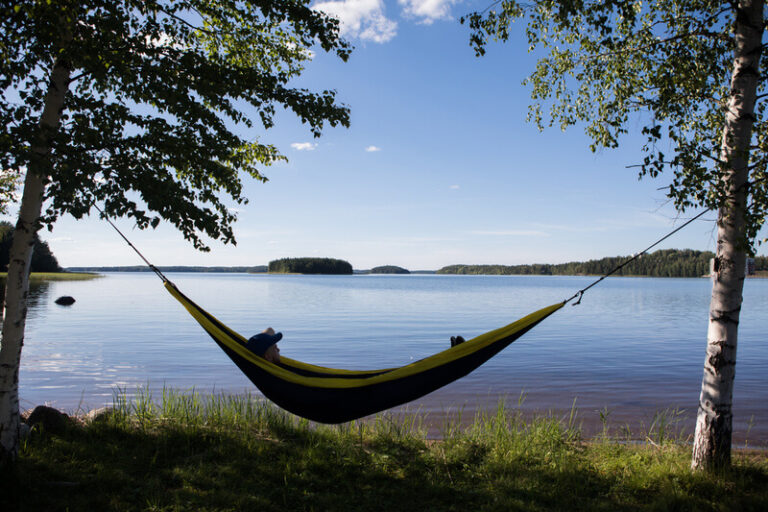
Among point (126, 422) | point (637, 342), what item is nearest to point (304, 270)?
point (637, 342)

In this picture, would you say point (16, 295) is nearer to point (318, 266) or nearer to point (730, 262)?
point (730, 262)

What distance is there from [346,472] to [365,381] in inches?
25.3

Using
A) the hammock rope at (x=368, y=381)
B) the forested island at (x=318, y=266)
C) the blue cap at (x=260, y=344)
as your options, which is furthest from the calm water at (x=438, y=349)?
the forested island at (x=318, y=266)

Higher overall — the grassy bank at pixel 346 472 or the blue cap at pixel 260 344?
the blue cap at pixel 260 344

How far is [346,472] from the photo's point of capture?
354 centimetres

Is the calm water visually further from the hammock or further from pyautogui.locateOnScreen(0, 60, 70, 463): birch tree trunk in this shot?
pyautogui.locateOnScreen(0, 60, 70, 463): birch tree trunk

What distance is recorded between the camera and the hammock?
3609mm

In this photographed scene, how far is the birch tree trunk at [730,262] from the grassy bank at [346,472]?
0.79ft

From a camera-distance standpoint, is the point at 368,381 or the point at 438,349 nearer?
the point at 368,381

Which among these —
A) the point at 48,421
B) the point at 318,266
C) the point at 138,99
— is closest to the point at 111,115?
the point at 138,99

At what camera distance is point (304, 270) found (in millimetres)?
117188

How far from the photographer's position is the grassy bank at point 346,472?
10.1ft

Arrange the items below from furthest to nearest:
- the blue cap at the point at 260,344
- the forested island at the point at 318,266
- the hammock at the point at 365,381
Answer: the forested island at the point at 318,266, the blue cap at the point at 260,344, the hammock at the point at 365,381

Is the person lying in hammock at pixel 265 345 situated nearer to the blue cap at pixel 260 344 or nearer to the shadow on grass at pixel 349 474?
the blue cap at pixel 260 344
